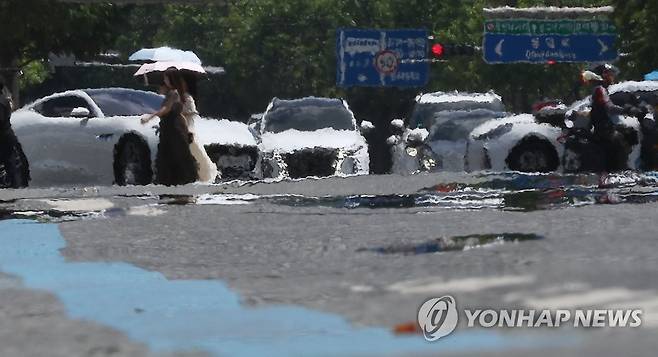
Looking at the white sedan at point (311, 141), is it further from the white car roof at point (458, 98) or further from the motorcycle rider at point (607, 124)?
the white car roof at point (458, 98)

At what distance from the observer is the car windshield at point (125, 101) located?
2298 cm

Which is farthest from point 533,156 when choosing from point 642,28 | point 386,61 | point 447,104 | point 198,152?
point 386,61

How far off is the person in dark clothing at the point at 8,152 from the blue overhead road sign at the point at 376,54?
3189 cm

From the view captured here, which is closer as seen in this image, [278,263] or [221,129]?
[278,263]

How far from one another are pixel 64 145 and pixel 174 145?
6.27 ft

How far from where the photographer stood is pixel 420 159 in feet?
94.8

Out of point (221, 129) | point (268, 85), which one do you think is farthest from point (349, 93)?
point (221, 129)

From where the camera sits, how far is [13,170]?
22.7 metres

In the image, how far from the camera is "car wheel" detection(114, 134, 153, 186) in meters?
22.4

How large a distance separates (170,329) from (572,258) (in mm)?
2850

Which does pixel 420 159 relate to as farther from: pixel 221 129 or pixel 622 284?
pixel 622 284

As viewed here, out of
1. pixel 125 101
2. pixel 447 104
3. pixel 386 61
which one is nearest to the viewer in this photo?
pixel 125 101

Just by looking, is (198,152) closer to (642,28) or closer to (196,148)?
(196,148)

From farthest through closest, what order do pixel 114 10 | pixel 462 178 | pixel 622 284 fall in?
pixel 114 10
pixel 462 178
pixel 622 284
